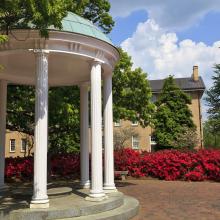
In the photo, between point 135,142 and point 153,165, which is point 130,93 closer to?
point 153,165

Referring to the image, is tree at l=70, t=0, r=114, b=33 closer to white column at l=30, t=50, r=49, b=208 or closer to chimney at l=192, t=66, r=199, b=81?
white column at l=30, t=50, r=49, b=208

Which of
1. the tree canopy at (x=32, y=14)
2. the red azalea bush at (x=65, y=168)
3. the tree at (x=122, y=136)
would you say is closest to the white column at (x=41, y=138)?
the tree canopy at (x=32, y=14)

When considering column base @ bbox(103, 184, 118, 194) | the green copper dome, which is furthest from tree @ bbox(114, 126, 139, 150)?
the green copper dome

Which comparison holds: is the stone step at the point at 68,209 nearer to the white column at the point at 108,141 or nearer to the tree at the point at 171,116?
the white column at the point at 108,141

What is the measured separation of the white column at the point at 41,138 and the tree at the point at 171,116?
33.9 meters

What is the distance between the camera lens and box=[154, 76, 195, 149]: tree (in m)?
43.6

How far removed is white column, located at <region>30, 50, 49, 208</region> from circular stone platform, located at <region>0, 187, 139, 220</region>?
387mm

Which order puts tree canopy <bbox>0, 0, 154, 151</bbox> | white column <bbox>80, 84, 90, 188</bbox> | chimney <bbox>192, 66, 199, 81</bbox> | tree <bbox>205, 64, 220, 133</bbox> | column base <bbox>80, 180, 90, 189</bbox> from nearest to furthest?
column base <bbox>80, 180, 90, 189</bbox>, white column <bbox>80, 84, 90, 188</bbox>, tree canopy <bbox>0, 0, 154, 151</bbox>, tree <bbox>205, 64, 220, 133</bbox>, chimney <bbox>192, 66, 199, 81</bbox>

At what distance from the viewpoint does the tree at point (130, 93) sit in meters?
19.9

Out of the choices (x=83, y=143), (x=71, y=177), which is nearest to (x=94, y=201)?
(x=83, y=143)

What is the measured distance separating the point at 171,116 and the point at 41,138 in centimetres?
3551

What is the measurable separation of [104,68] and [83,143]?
3441 millimetres

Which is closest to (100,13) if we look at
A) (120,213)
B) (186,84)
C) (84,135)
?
(84,135)

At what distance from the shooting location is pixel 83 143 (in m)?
14.6
